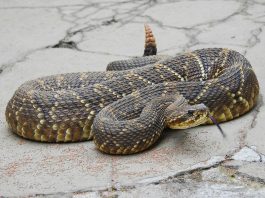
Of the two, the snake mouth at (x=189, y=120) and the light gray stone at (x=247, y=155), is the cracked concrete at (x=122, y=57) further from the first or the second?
the snake mouth at (x=189, y=120)

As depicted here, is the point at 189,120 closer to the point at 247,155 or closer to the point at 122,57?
the point at 247,155

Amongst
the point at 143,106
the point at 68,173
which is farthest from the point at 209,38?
the point at 68,173

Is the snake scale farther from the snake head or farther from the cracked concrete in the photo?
the cracked concrete

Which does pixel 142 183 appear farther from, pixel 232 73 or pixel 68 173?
pixel 232 73

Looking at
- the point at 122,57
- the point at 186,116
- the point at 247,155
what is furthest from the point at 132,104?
the point at 122,57

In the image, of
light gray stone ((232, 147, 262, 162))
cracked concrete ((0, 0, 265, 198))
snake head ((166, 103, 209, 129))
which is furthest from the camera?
snake head ((166, 103, 209, 129))

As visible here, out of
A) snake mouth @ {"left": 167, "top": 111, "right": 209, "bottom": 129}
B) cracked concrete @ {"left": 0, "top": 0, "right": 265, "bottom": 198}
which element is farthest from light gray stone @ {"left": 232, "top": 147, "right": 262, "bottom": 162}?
snake mouth @ {"left": 167, "top": 111, "right": 209, "bottom": 129}

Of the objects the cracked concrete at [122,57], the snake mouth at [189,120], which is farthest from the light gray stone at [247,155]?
the snake mouth at [189,120]
